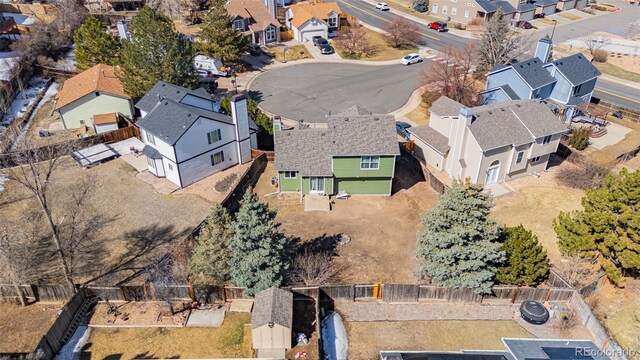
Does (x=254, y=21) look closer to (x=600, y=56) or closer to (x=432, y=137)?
(x=432, y=137)

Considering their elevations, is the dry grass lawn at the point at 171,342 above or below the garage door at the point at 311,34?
below

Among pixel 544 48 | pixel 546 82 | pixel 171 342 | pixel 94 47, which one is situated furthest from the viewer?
pixel 94 47

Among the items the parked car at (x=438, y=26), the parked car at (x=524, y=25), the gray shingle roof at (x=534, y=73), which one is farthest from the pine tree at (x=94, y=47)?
the parked car at (x=524, y=25)

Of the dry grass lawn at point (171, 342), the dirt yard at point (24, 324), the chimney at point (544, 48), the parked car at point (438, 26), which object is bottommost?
the dirt yard at point (24, 324)

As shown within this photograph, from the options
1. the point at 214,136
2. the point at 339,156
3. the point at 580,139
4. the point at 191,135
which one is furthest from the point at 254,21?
the point at 580,139

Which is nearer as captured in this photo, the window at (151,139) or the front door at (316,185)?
the front door at (316,185)

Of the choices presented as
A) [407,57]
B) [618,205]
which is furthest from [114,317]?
[407,57]

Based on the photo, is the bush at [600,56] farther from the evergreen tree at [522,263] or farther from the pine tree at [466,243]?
the pine tree at [466,243]

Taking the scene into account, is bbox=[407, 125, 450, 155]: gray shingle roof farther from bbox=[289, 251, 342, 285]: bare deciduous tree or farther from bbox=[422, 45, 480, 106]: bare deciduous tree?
bbox=[289, 251, 342, 285]: bare deciduous tree
